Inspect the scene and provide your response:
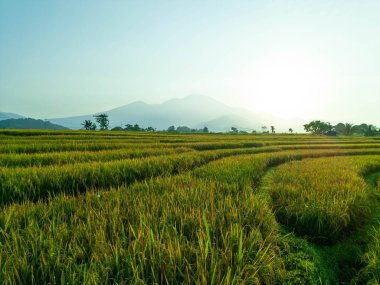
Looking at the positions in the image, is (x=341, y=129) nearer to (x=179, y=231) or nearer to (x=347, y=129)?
(x=347, y=129)

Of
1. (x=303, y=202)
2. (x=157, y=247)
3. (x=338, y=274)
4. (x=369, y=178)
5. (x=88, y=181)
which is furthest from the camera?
(x=369, y=178)

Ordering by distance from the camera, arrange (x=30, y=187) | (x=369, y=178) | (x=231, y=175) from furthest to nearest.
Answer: (x=369, y=178)
(x=231, y=175)
(x=30, y=187)

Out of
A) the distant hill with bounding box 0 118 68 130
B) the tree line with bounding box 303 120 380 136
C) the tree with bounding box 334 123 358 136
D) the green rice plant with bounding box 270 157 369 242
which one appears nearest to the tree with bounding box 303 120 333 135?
the tree line with bounding box 303 120 380 136

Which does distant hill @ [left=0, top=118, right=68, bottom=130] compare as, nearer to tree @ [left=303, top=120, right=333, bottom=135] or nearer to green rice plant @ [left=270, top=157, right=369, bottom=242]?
tree @ [left=303, top=120, right=333, bottom=135]

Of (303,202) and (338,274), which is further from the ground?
(303,202)

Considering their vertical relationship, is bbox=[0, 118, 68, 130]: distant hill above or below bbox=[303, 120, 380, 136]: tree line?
above

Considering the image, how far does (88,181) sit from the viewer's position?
17.6ft

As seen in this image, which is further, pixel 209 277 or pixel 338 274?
pixel 338 274

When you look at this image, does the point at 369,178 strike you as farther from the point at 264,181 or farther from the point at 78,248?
the point at 78,248

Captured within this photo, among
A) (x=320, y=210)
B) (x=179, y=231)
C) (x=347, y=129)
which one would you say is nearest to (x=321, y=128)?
(x=347, y=129)

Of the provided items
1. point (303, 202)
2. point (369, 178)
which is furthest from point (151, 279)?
point (369, 178)

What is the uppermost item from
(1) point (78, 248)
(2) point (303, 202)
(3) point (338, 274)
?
(1) point (78, 248)

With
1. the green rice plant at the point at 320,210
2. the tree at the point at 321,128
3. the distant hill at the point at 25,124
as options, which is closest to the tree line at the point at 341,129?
the tree at the point at 321,128

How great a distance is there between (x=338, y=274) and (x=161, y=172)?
5135 millimetres
